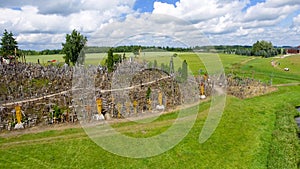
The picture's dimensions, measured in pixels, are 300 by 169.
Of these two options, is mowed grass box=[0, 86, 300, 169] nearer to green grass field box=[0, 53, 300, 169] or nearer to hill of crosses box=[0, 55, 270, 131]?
green grass field box=[0, 53, 300, 169]

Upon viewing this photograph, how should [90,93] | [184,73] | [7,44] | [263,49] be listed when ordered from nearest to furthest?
[90,93], [184,73], [7,44], [263,49]

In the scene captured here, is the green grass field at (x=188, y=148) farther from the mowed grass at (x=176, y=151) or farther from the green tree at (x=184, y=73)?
the green tree at (x=184, y=73)

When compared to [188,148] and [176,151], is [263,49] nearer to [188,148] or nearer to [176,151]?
[188,148]

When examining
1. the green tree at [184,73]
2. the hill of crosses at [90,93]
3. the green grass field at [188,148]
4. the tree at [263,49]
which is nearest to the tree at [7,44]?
the hill of crosses at [90,93]

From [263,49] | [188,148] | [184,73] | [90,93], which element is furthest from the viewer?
[263,49]

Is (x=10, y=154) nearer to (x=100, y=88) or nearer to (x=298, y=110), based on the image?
(x=100, y=88)

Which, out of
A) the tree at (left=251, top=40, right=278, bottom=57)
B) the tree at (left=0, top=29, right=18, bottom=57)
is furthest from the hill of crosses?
the tree at (left=251, top=40, right=278, bottom=57)

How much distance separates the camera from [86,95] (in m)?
23.1

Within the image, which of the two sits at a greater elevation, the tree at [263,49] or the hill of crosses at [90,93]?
the tree at [263,49]

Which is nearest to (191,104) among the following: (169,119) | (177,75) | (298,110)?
(169,119)

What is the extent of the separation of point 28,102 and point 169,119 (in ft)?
35.9

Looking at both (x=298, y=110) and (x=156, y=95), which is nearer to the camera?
(x=156, y=95)

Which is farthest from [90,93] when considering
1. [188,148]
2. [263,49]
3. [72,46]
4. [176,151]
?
[263,49]

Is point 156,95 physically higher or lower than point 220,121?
higher
